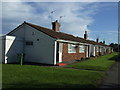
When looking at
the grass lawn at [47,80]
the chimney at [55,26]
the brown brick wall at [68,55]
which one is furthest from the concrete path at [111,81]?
the chimney at [55,26]

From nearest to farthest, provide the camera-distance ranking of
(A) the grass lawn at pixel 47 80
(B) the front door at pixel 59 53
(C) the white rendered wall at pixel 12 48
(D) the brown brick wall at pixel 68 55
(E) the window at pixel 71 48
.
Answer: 1. (A) the grass lawn at pixel 47 80
2. (C) the white rendered wall at pixel 12 48
3. (B) the front door at pixel 59 53
4. (D) the brown brick wall at pixel 68 55
5. (E) the window at pixel 71 48

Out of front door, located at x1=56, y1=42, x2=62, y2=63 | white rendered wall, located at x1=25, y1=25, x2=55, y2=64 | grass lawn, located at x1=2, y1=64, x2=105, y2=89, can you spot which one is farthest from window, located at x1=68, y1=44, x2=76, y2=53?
grass lawn, located at x1=2, y1=64, x2=105, y2=89

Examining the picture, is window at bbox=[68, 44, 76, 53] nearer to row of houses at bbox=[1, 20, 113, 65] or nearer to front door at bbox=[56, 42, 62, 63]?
row of houses at bbox=[1, 20, 113, 65]

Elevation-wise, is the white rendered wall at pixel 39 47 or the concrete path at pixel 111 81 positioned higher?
the white rendered wall at pixel 39 47

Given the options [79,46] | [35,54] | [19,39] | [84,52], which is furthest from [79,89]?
[84,52]

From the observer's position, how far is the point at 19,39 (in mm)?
18031

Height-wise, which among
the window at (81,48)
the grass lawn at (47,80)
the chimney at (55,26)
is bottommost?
the grass lawn at (47,80)

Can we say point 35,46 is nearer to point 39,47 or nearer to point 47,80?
point 39,47

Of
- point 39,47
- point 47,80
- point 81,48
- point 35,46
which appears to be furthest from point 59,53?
point 47,80

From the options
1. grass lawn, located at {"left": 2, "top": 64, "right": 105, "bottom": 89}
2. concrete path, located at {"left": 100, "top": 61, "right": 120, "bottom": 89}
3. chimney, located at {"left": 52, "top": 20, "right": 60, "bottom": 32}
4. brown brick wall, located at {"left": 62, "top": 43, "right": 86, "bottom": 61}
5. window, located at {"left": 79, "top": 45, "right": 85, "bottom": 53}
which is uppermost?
chimney, located at {"left": 52, "top": 20, "right": 60, "bottom": 32}

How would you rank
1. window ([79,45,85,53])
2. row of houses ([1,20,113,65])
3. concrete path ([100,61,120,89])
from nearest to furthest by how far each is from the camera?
concrete path ([100,61,120,89])
row of houses ([1,20,113,65])
window ([79,45,85,53])

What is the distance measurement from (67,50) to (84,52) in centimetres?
727

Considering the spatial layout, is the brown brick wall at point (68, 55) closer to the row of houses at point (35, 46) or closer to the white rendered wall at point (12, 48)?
the row of houses at point (35, 46)

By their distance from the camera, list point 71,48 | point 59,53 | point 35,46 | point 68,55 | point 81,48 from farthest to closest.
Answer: point 81,48 → point 71,48 → point 68,55 → point 59,53 → point 35,46
